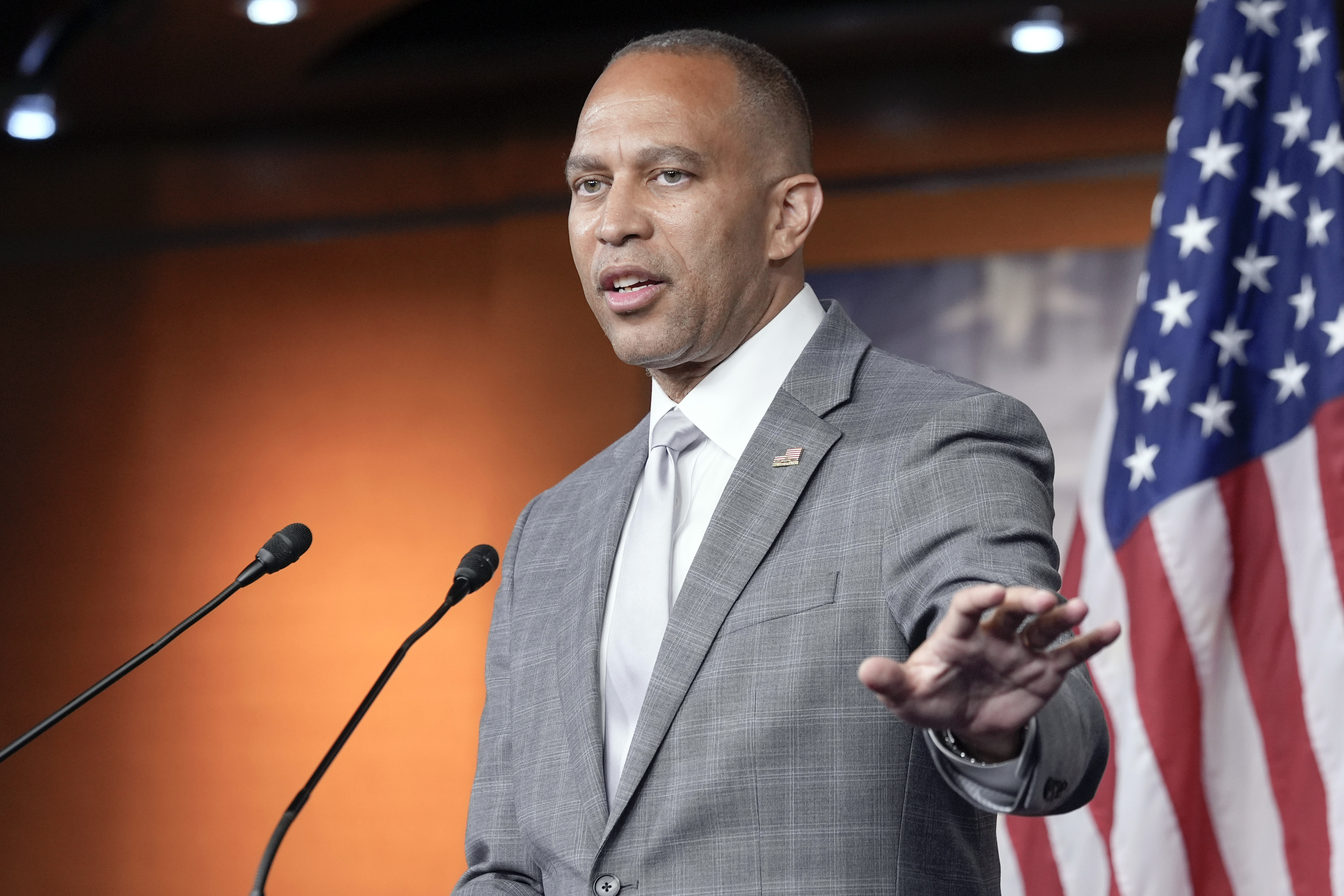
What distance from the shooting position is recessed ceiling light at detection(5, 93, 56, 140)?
491 centimetres

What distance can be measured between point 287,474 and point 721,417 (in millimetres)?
3510

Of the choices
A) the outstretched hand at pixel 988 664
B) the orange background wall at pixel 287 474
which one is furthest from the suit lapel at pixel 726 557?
the orange background wall at pixel 287 474

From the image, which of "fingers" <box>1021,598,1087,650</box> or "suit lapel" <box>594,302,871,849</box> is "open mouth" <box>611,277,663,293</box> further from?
"fingers" <box>1021,598,1087,650</box>

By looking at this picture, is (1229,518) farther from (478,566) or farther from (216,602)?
(216,602)

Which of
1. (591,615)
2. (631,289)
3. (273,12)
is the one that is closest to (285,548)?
(591,615)

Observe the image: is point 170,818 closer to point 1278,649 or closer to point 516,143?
point 516,143

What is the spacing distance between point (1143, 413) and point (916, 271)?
5.43 ft

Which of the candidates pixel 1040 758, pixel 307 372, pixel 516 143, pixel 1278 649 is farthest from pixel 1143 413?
pixel 307 372

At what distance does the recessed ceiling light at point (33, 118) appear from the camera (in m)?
4.91

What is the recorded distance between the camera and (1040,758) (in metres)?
1.09

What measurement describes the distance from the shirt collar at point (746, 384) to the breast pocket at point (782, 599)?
0.23 metres

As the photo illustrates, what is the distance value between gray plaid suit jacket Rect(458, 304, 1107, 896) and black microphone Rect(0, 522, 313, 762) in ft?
1.16

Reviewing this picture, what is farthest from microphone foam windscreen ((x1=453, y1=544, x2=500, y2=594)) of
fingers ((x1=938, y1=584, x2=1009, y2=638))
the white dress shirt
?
fingers ((x1=938, y1=584, x2=1009, y2=638))

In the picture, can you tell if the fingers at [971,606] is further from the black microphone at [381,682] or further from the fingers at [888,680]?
the black microphone at [381,682]
